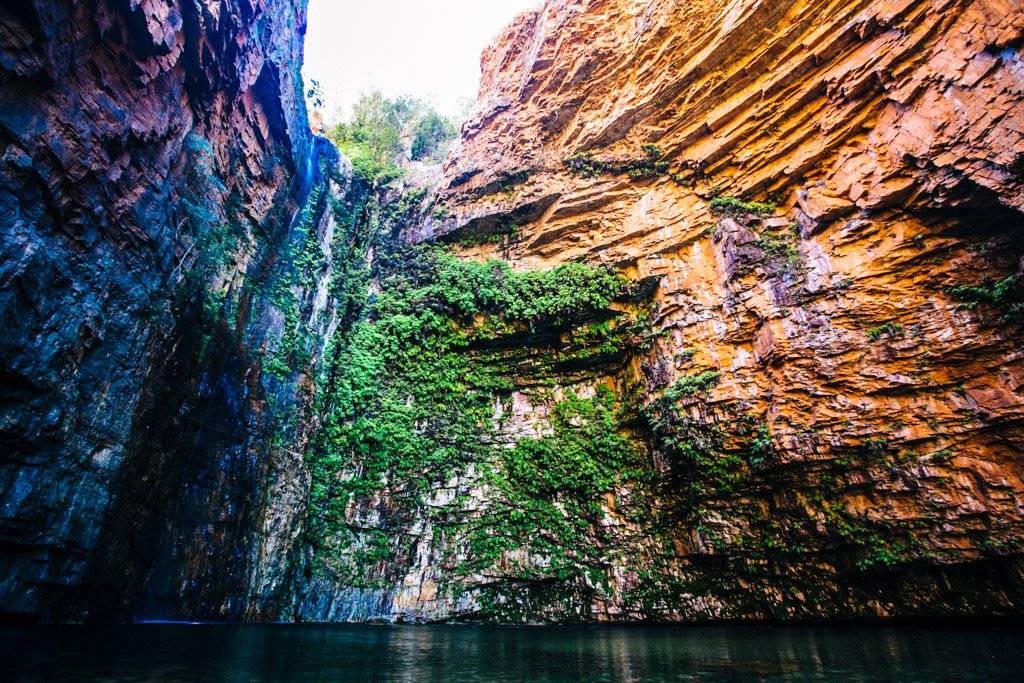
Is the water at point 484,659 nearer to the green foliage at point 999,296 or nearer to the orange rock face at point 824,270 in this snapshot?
the orange rock face at point 824,270

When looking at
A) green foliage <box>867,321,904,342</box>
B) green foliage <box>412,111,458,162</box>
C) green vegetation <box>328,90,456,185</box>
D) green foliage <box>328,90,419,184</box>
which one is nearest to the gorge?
green foliage <box>867,321,904,342</box>

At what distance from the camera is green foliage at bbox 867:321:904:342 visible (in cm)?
779

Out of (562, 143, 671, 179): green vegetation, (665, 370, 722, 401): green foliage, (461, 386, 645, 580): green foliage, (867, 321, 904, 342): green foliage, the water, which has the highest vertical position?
(562, 143, 671, 179): green vegetation

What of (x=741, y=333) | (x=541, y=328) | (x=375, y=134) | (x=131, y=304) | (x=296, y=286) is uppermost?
(x=375, y=134)

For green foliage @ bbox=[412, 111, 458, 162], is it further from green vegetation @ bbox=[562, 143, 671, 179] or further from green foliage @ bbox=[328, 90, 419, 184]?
green vegetation @ bbox=[562, 143, 671, 179]

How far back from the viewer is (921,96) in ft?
25.2

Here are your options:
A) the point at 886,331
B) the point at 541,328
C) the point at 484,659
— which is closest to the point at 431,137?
the point at 541,328

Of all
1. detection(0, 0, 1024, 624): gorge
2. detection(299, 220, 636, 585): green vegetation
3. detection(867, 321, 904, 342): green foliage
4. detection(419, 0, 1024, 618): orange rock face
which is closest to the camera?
detection(0, 0, 1024, 624): gorge

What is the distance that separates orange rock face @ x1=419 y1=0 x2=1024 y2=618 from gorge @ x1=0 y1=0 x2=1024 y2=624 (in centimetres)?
6

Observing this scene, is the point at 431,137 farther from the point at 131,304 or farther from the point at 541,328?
the point at 131,304

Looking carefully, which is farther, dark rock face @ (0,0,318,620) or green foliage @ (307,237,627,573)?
A: green foliage @ (307,237,627,573)

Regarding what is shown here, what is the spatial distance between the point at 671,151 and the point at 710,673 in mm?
10908

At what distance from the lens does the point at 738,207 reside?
9.91 meters

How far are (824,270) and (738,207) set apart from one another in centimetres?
237
